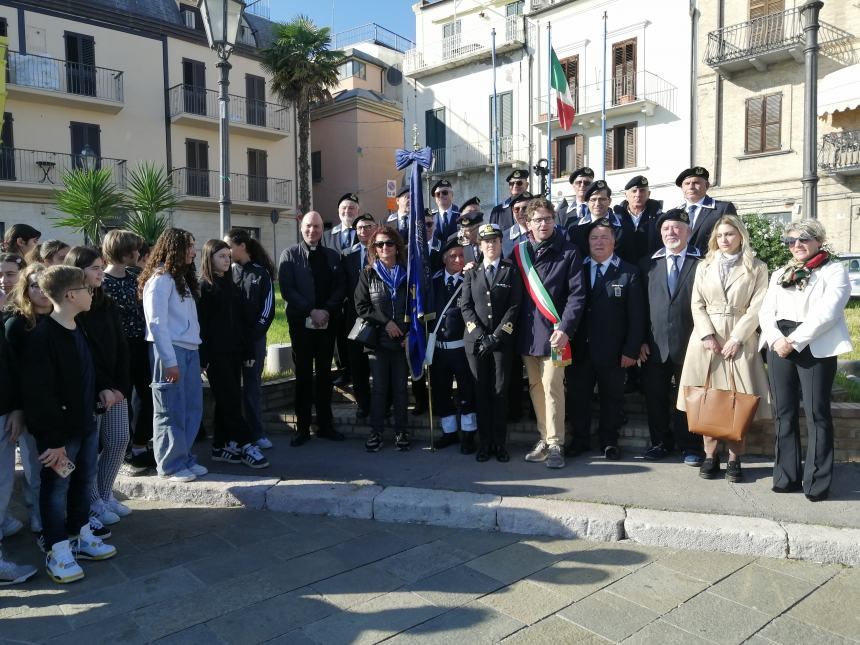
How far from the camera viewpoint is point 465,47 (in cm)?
2859

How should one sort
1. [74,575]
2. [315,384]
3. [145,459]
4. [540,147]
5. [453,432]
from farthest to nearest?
[540,147]
[315,384]
[453,432]
[145,459]
[74,575]

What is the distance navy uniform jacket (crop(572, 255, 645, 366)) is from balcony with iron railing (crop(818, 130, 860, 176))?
1817 cm

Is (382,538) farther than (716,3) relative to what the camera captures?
No

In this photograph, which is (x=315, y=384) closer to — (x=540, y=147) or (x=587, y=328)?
(x=587, y=328)

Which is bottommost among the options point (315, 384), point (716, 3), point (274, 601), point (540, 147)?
point (274, 601)

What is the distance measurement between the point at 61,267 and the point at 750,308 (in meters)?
4.63

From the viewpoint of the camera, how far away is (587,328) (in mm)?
5578

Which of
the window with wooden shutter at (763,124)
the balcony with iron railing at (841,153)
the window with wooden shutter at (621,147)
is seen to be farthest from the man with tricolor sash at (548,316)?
the window with wooden shutter at (621,147)

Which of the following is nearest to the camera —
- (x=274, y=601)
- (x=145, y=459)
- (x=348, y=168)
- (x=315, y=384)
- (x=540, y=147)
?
(x=274, y=601)

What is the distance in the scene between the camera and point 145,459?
555 cm

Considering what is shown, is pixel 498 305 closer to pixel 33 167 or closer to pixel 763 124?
pixel 763 124

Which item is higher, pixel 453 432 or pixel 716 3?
pixel 716 3

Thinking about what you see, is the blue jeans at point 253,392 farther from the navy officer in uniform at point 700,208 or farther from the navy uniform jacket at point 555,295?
the navy officer in uniform at point 700,208

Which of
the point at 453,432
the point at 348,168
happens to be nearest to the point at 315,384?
the point at 453,432
